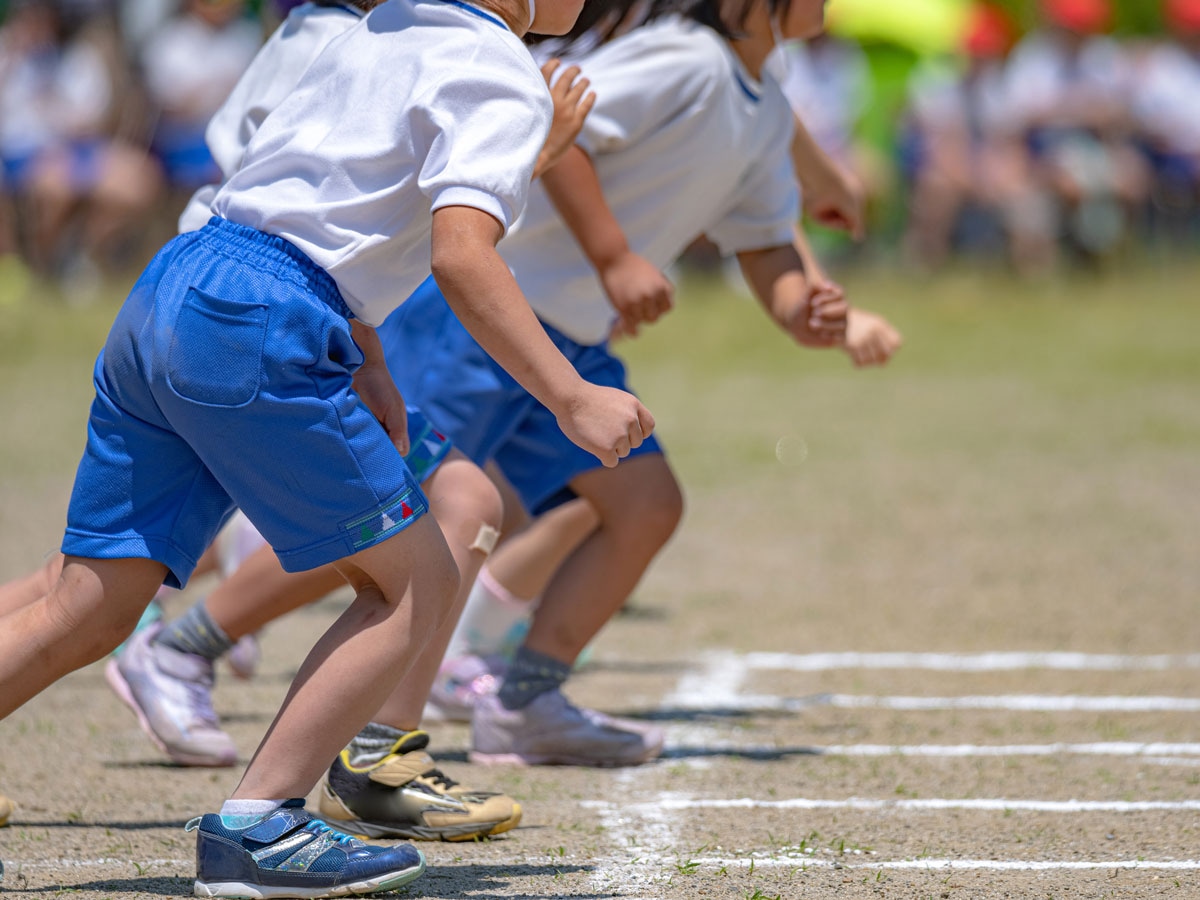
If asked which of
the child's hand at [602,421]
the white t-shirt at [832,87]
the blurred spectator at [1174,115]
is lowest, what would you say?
the blurred spectator at [1174,115]

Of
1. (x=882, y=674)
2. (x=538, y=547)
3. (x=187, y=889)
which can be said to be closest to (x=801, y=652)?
(x=882, y=674)

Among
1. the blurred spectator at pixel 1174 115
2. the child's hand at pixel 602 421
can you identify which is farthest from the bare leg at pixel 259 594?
the blurred spectator at pixel 1174 115

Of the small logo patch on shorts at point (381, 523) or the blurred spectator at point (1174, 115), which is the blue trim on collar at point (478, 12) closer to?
the small logo patch on shorts at point (381, 523)

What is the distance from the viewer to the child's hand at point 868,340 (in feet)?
12.2

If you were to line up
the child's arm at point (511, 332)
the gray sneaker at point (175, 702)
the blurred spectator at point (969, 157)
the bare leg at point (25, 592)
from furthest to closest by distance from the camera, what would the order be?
1. the blurred spectator at point (969, 157)
2. the gray sneaker at point (175, 702)
3. the bare leg at point (25, 592)
4. the child's arm at point (511, 332)

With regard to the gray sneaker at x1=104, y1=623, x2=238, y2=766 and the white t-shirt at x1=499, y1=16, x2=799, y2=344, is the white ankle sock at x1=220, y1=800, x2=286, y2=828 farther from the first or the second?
the white t-shirt at x1=499, y1=16, x2=799, y2=344

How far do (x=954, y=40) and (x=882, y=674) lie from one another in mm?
11108

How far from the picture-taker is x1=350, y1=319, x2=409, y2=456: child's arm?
2.76 metres

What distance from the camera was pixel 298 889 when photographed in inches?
98.5

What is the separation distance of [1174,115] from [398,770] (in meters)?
13.5

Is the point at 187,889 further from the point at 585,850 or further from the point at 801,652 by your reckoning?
the point at 801,652

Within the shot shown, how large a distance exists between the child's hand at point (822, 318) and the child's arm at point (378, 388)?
1.12 meters

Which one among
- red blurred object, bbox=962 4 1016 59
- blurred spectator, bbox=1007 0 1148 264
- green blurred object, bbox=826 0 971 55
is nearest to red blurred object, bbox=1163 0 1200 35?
blurred spectator, bbox=1007 0 1148 264

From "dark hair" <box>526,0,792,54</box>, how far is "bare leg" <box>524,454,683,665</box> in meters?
0.93
